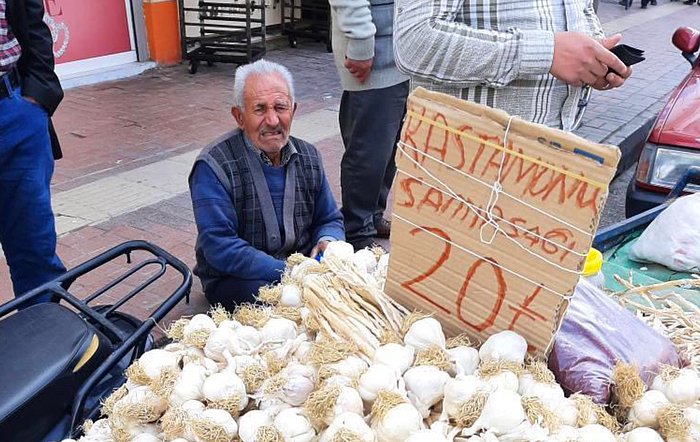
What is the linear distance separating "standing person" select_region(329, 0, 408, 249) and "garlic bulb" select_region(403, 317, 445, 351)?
2.18 m

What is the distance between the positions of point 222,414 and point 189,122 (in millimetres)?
5036

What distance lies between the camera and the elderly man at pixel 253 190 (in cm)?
257

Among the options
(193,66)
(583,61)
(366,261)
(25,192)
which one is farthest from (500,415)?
(193,66)

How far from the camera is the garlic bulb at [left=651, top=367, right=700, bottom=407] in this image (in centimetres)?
132

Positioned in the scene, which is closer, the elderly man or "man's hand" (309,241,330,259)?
the elderly man

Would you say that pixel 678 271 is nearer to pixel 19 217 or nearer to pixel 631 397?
pixel 631 397

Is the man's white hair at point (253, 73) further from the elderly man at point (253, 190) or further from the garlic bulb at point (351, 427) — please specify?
the garlic bulb at point (351, 427)

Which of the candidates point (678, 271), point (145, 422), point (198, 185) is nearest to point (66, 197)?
point (198, 185)

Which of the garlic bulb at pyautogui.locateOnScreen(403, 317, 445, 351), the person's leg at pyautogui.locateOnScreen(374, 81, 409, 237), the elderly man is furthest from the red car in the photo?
the garlic bulb at pyautogui.locateOnScreen(403, 317, 445, 351)

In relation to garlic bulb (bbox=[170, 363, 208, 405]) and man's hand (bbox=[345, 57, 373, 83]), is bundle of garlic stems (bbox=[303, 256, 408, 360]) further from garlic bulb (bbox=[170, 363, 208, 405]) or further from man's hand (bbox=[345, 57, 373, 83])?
man's hand (bbox=[345, 57, 373, 83])

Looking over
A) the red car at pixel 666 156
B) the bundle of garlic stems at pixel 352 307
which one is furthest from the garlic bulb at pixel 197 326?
the red car at pixel 666 156

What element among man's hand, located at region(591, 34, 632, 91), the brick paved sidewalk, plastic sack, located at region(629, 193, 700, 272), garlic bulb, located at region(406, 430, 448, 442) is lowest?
the brick paved sidewalk

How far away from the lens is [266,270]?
258 centimetres

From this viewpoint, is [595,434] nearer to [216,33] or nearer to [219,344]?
[219,344]
